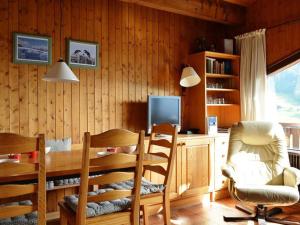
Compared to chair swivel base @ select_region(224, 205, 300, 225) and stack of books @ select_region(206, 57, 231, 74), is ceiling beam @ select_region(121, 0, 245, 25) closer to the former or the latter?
stack of books @ select_region(206, 57, 231, 74)

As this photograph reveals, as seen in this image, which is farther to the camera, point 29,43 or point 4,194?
point 29,43

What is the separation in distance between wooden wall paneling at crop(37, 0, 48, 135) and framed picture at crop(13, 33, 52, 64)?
83mm

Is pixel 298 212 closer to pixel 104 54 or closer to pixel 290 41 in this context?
pixel 290 41

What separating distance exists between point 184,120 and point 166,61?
85 centimetres

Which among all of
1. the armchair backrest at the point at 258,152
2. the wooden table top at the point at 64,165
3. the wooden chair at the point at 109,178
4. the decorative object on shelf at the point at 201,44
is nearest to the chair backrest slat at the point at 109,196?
the wooden chair at the point at 109,178

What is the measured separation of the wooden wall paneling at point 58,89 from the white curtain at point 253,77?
7.79ft

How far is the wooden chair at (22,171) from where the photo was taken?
1.45 m

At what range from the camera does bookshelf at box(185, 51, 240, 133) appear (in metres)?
3.74

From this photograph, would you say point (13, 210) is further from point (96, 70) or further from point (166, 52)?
point (166, 52)

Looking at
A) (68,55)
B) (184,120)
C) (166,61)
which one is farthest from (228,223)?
(68,55)

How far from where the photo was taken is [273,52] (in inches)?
144

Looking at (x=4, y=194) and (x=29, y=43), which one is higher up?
(x=29, y=43)

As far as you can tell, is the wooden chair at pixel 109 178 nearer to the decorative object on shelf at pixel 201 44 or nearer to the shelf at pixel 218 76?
the shelf at pixel 218 76

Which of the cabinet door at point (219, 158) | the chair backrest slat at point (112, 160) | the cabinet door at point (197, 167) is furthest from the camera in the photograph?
the cabinet door at point (219, 158)
